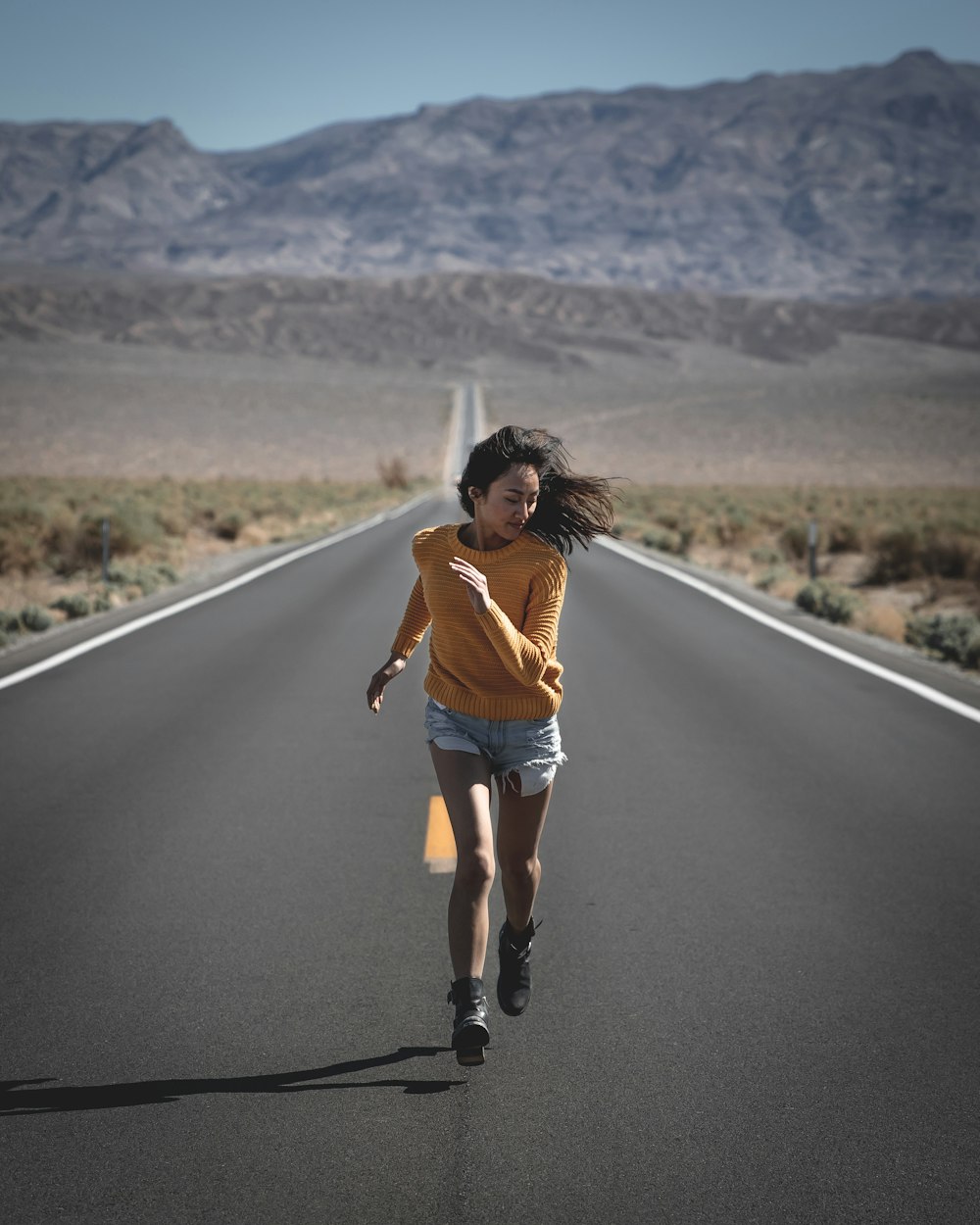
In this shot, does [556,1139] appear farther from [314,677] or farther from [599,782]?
[314,677]

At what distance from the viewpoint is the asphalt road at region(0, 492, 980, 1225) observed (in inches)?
129

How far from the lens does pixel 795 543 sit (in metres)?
28.0

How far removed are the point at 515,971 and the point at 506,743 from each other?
79cm

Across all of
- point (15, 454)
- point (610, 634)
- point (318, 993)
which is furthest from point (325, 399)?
point (318, 993)

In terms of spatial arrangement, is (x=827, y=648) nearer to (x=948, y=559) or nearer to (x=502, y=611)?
(x=502, y=611)

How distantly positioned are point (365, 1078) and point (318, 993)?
66cm

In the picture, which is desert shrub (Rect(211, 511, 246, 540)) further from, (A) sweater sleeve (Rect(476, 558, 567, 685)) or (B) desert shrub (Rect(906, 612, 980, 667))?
(A) sweater sleeve (Rect(476, 558, 567, 685))

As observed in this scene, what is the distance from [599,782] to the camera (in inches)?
291

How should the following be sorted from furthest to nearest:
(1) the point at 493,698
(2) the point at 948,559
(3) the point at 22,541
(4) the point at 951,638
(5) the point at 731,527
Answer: (5) the point at 731,527 → (2) the point at 948,559 → (3) the point at 22,541 → (4) the point at 951,638 → (1) the point at 493,698

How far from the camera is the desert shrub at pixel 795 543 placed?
2775cm

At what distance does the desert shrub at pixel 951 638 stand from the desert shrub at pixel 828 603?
1.19 m

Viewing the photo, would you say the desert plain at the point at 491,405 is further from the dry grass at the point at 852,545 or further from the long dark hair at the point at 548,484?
the long dark hair at the point at 548,484

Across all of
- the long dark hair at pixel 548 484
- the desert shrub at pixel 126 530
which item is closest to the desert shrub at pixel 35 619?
the desert shrub at pixel 126 530

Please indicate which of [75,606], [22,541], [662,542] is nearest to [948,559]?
[662,542]
